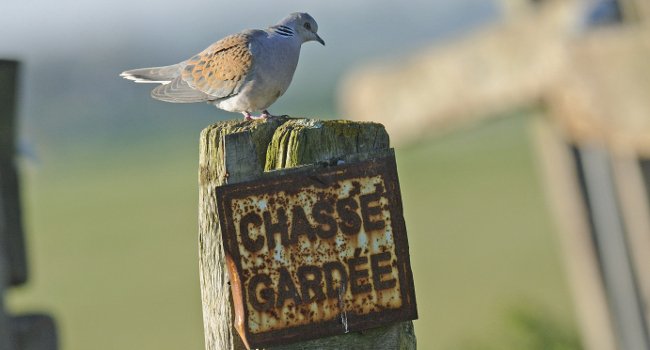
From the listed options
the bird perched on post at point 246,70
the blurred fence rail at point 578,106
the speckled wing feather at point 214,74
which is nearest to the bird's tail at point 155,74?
the speckled wing feather at point 214,74

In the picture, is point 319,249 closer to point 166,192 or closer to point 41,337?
point 41,337

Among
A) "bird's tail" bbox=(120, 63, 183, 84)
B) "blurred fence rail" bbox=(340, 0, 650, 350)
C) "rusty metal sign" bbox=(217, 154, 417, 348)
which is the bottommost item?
"rusty metal sign" bbox=(217, 154, 417, 348)

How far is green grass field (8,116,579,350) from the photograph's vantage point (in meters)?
14.4

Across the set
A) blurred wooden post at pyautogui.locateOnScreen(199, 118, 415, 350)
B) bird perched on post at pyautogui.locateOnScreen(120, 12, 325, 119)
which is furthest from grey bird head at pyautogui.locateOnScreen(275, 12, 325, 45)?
blurred wooden post at pyautogui.locateOnScreen(199, 118, 415, 350)

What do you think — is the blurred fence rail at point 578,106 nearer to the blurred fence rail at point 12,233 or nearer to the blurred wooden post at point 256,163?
the blurred fence rail at point 12,233

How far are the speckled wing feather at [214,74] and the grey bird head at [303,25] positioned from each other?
0.27 metres

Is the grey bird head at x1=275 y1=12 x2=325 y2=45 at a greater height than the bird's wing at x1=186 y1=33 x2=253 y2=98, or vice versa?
the grey bird head at x1=275 y1=12 x2=325 y2=45

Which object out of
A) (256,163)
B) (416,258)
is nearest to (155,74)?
(256,163)

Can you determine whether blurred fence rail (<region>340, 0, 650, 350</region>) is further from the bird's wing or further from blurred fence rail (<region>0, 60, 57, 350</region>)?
blurred fence rail (<region>0, 60, 57, 350</region>)

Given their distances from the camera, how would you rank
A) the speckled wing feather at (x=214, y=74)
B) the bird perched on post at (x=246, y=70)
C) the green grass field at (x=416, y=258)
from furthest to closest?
the green grass field at (x=416, y=258)
the speckled wing feather at (x=214, y=74)
the bird perched on post at (x=246, y=70)

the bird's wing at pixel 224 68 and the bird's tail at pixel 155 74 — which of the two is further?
the bird's tail at pixel 155 74

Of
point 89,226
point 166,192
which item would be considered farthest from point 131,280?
point 166,192

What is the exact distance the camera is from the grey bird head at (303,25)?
5426 mm

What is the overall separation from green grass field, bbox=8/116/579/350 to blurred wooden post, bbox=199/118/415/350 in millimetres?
2590
